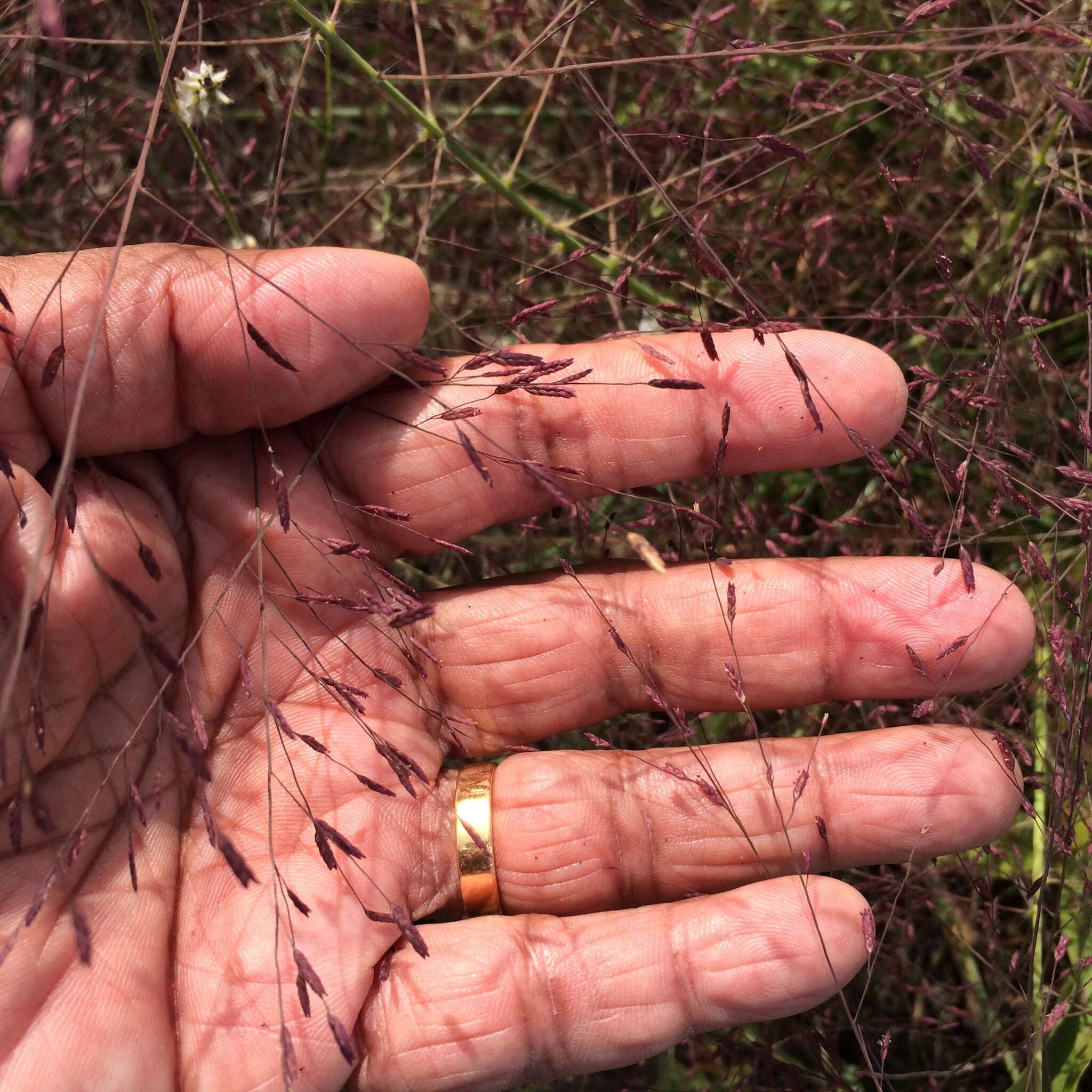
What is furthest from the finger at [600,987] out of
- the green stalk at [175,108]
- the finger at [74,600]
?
the green stalk at [175,108]

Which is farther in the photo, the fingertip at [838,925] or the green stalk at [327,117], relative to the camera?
the green stalk at [327,117]

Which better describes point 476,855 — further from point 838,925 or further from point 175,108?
point 175,108

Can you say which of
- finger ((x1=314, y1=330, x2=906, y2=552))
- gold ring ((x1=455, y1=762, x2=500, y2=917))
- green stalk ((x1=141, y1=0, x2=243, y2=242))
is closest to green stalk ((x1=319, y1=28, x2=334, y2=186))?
green stalk ((x1=141, y1=0, x2=243, y2=242))

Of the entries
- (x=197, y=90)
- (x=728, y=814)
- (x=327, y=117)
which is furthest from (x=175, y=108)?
(x=728, y=814)

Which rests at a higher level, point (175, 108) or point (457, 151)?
point (175, 108)

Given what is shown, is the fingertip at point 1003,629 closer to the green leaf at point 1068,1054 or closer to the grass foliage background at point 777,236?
the grass foliage background at point 777,236
